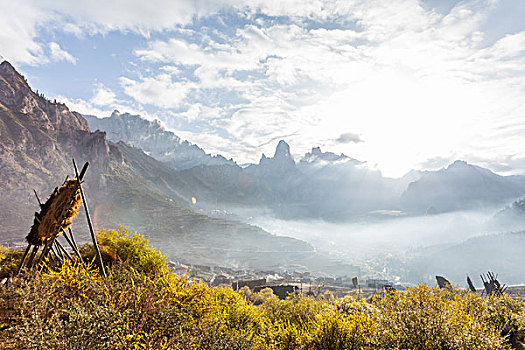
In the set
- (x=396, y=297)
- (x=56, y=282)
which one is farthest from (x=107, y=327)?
(x=396, y=297)

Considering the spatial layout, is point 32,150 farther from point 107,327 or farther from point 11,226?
point 107,327

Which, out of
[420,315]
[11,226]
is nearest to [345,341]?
[420,315]

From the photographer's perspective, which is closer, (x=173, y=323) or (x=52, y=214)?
(x=173, y=323)

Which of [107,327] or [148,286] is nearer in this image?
[107,327]

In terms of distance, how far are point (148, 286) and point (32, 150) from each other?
247987 millimetres

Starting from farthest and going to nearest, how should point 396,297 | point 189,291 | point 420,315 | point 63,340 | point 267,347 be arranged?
1. point 189,291
2. point 396,297
3. point 267,347
4. point 420,315
5. point 63,340

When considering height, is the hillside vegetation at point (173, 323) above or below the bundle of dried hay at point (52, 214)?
below

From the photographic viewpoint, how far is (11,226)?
5842 inches

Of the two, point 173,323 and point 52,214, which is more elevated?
point 52,214

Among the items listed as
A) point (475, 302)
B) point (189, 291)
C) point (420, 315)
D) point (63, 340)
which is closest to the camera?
point (63, 340)

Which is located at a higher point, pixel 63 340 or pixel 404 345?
pixel 63 340

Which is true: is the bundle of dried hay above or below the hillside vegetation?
above

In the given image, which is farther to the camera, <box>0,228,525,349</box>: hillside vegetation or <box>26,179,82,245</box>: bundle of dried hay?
<box>26,179,82,245</box>: bundle of dried hay

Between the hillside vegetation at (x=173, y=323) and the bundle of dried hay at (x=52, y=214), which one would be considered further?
the bundle of dried hay at (x=52, y=214)
